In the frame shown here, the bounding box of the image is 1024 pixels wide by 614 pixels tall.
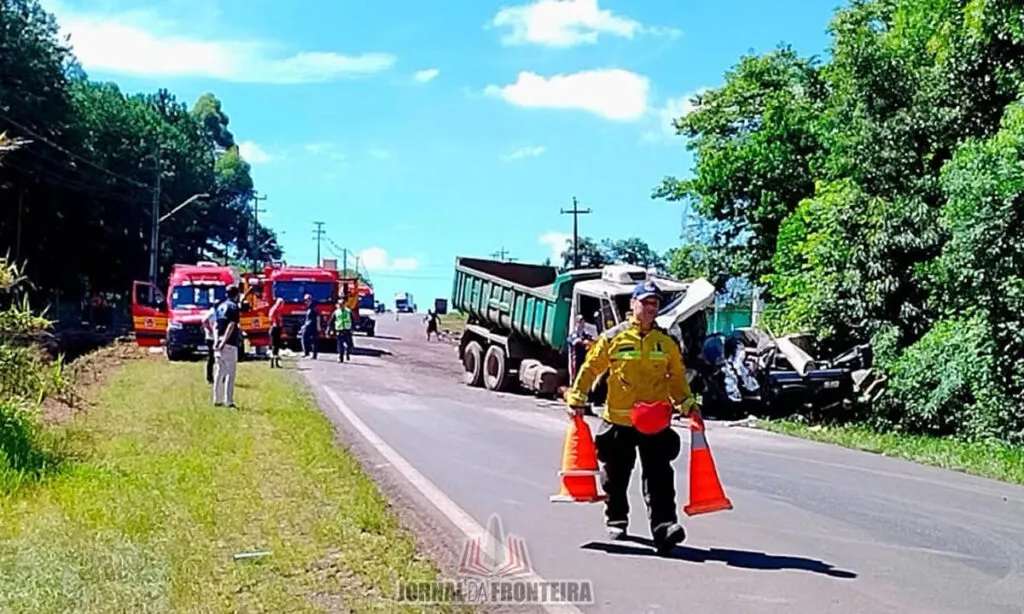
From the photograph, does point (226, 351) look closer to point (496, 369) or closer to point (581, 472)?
point (496, 369)

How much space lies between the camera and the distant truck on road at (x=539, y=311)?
2177cm

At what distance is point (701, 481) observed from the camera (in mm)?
8383

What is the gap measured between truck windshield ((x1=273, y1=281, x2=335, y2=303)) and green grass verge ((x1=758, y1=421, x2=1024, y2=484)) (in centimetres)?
1917

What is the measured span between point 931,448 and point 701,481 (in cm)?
1048

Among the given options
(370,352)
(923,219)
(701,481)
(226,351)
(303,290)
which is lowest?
(370,352)

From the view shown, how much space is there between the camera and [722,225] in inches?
1296

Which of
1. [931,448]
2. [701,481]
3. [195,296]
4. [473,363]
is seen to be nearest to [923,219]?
[931,448]

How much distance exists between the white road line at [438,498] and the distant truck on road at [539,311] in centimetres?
622

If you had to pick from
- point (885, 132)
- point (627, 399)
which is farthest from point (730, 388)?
point (627, 399)

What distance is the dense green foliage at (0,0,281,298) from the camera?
55500 millimetres

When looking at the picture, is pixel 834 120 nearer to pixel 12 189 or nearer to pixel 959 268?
pixel 959 268

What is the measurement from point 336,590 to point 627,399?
2380 millimetres

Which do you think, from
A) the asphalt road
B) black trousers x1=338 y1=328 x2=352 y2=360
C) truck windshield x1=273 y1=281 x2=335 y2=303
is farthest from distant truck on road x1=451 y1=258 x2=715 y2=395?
truck windshield x1=273 y1=281 x2=335 y2=303

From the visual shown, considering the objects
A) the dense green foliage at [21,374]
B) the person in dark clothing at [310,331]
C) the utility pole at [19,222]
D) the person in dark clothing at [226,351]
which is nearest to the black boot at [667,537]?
the dense green foliage at [21,374]
